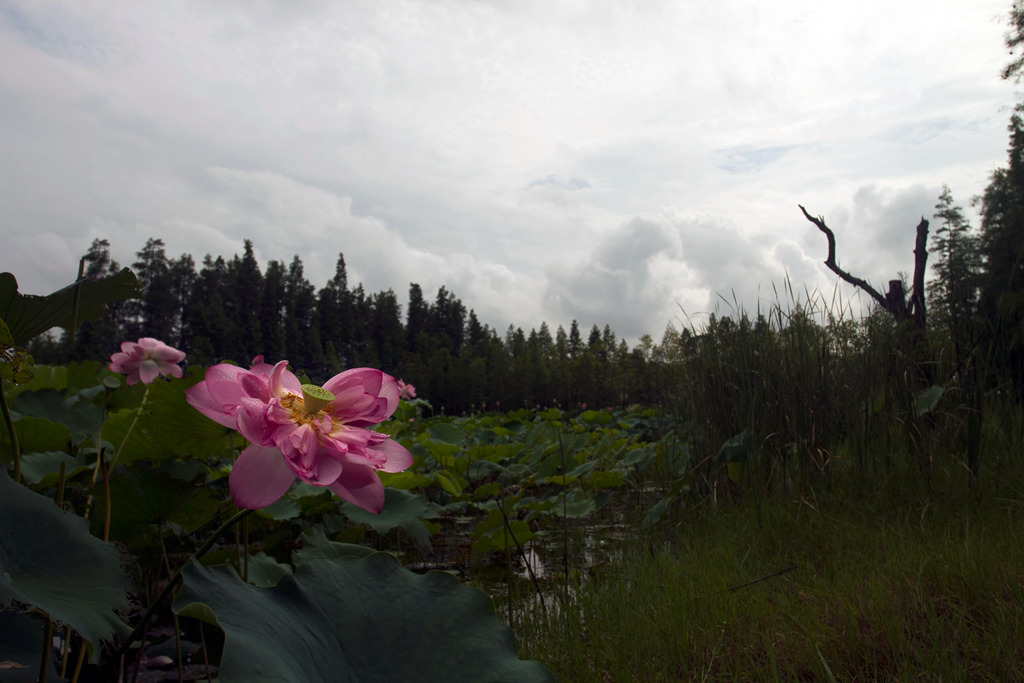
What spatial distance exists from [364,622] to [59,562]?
40cm

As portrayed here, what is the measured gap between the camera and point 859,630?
1772 mm

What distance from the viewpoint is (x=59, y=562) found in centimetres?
→ 82

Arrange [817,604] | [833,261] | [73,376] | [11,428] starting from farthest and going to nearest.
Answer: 1. [833,261]
2. [73,376]
3. [817,604]
4. [11,428]

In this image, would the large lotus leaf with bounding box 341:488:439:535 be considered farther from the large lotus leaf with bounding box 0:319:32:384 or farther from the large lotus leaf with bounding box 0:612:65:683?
the large lotus leaf with bounding box 0:319:32:384

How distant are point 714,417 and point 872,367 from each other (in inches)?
38.3

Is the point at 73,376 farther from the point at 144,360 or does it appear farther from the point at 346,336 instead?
the point at 346,336

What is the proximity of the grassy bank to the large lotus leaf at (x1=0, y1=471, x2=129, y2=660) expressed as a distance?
48.4 inches

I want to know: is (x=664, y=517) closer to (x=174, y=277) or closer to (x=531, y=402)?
(x=531, y=402)

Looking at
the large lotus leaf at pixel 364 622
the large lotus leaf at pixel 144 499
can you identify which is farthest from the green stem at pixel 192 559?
the large lotus leaf at pixel 144 499

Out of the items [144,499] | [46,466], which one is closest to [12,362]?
[144,499]

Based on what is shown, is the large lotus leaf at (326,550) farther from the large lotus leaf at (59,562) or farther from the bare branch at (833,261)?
the bare branch at (833,261)

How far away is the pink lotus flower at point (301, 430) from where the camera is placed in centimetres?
70

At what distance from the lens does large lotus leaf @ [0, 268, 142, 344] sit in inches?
32.0

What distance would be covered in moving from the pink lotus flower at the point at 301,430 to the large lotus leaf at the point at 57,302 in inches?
9.4
